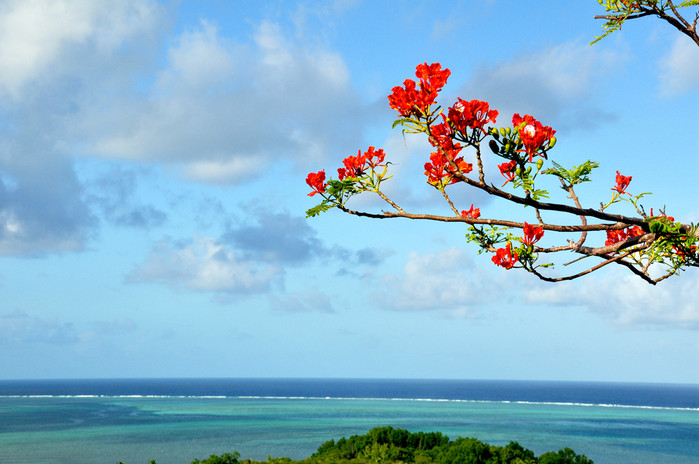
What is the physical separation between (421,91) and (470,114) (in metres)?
0.46

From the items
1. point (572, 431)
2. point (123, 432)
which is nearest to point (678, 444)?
point (572, 431)

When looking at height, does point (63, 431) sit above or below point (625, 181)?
below

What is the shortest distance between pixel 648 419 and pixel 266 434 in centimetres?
5264

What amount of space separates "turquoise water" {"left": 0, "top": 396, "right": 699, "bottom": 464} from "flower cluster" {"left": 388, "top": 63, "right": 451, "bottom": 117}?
35368mm

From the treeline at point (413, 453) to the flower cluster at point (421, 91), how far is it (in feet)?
35.8

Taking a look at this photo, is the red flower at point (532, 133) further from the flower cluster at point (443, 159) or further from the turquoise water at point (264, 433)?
the turquoise water at point (264, 433)

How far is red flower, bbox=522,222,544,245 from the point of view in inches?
205

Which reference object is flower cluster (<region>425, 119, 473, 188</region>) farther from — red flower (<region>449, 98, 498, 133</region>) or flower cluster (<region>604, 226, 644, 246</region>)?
flower cluster (<region>604, 226, 644, 246</region>)

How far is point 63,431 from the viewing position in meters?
50.5

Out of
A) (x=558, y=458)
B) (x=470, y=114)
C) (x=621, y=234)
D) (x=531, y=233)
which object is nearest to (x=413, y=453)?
(x=558, y=458)

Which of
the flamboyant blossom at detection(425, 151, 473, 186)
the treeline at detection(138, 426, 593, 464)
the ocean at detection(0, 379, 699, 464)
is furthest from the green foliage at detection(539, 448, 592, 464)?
the ocean at detection(0, 379, 699, 464)

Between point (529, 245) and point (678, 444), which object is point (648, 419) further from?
point (529, 245)

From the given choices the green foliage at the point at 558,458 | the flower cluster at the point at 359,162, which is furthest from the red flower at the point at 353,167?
the green foliage at the point at 558,458

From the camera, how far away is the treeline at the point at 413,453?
13.8 m
